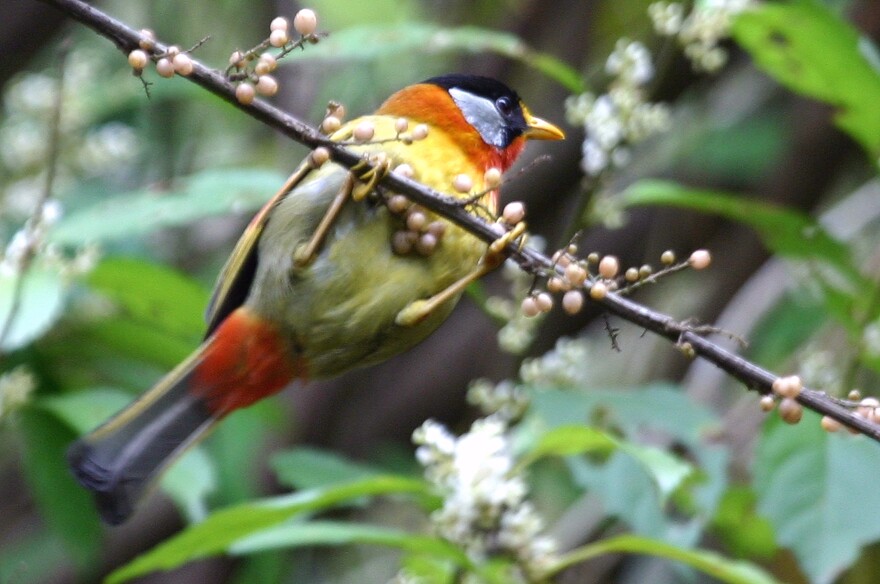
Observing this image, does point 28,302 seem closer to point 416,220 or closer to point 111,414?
point 111,414

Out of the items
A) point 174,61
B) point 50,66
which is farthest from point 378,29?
point 50,66

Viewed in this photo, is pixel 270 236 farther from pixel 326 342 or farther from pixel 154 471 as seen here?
pixel 154 471

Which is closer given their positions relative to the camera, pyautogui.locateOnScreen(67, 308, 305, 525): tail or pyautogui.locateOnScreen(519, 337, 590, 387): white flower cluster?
pyautogui.locateOnScreen(67, 308, 305, 525): tail

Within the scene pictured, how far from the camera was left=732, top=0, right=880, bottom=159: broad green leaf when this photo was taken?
2787 mm

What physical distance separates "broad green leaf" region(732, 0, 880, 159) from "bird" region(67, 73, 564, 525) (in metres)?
0.81

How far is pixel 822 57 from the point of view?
111 inches

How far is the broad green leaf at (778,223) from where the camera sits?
9.77 feet

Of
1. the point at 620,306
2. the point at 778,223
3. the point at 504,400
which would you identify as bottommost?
the point at 620,306

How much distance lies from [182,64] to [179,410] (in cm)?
103

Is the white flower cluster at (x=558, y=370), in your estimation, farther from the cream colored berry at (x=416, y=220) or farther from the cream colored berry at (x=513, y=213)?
the cream colored berry at (x=513, y=213)

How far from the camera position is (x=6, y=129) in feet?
13.6

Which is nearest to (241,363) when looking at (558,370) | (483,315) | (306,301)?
(306,301)

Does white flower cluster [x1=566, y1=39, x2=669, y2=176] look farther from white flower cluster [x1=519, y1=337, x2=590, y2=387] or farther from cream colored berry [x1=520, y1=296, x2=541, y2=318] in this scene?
cream colored berry [x1=520, y1=296, x2=541, y2=318]

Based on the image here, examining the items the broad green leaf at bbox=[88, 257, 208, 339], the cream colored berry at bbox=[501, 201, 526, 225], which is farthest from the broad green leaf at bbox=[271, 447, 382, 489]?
the cream colored berry at bbox=[501, 201, 526, 225]
